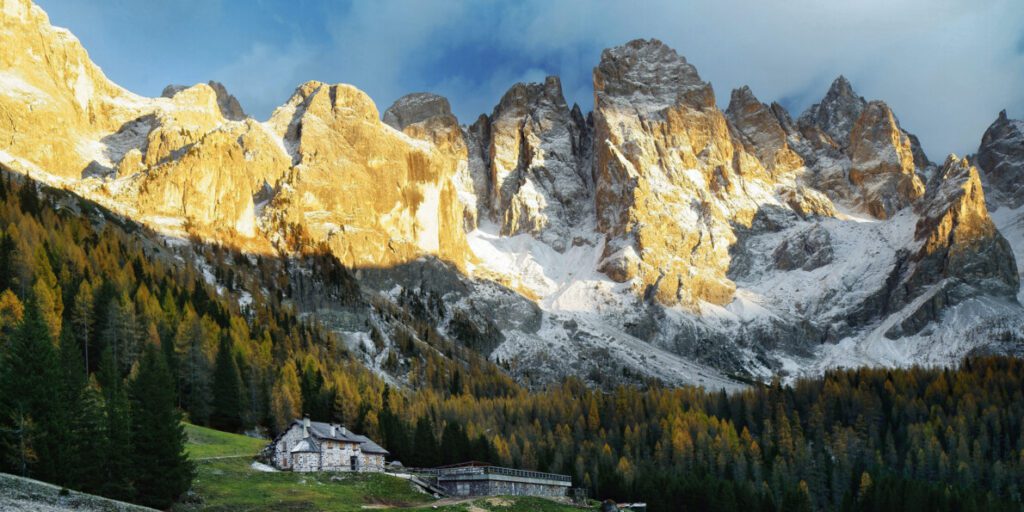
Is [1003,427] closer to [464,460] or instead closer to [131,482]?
[464,460]

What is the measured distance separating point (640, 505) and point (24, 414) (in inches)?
3034

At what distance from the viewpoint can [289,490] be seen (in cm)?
7162

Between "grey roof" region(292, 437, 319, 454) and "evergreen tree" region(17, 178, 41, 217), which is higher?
"evergreen tree" region(17, 178, 41, 217)

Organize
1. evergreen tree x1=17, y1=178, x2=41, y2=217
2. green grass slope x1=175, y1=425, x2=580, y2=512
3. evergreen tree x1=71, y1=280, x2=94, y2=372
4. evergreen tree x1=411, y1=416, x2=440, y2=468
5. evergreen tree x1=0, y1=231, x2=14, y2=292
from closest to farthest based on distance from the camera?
green grass slope x1=175, y1=425, x2=580, y2=512
evergreen tree x1=71, y1=280, x2=94, y2=372
evergreen tree x1=0, y1=231, x2=14, y2=292
evergreen tree x1=411, y1=416, x2=440, y2=468
evergreen tree x1=17, y1=178, x2=41, y2=217

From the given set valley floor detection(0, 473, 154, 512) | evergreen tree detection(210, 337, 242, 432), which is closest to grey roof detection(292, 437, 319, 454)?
evergreen tree detection(210, 337, 242, 432)

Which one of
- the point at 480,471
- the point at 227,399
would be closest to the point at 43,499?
the point at 480,471

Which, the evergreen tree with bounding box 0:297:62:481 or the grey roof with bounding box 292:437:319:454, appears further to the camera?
A: the grey roof with bounding box 292:437:319:454

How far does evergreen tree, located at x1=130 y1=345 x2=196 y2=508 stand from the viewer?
192ft

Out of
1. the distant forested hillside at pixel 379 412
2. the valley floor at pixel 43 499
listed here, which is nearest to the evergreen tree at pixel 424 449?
the distant forested hillside at pixel 379 412

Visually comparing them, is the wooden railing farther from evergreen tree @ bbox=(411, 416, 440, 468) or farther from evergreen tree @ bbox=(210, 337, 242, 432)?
evergreen tree @ bbox=(210, 337, 242, 432)

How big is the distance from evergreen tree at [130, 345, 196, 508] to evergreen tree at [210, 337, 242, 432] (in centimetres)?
4542

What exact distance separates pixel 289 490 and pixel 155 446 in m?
14.5

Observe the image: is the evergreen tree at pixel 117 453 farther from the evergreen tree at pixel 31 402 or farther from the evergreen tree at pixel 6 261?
the evergreen tree at pixel 6 261

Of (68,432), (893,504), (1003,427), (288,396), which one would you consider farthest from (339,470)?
(1003,427)
